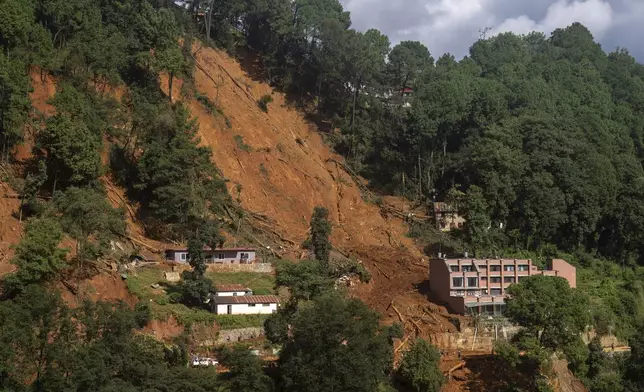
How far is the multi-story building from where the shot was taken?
49531mm

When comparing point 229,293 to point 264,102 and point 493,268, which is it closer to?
point 493,268

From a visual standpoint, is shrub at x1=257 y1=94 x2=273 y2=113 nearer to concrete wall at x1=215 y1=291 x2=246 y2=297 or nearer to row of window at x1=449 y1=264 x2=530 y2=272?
row of window at x1=449 y1=264 x2=530 y2=272

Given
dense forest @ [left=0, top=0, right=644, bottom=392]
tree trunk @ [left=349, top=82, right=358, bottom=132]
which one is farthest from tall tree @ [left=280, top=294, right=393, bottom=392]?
tree trunk @ [left=349, top=82, right=358, bottom=132]

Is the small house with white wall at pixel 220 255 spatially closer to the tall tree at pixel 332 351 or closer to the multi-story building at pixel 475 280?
the multi-story building at pixel 475 280

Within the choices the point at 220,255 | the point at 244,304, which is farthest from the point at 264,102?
the point at 244,304

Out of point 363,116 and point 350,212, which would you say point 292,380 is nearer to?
point 350,212

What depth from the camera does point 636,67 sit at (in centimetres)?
9262

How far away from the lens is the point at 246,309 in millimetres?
44844

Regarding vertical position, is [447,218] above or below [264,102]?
below

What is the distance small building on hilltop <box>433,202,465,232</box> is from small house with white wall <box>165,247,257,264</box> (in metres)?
14.8

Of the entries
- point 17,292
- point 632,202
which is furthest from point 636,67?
point 17,292

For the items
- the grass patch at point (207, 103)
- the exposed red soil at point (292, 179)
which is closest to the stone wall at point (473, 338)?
the exposed red soil at point (292, 179)

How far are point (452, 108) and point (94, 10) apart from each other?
23.6 m

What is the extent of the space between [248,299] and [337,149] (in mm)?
23001
